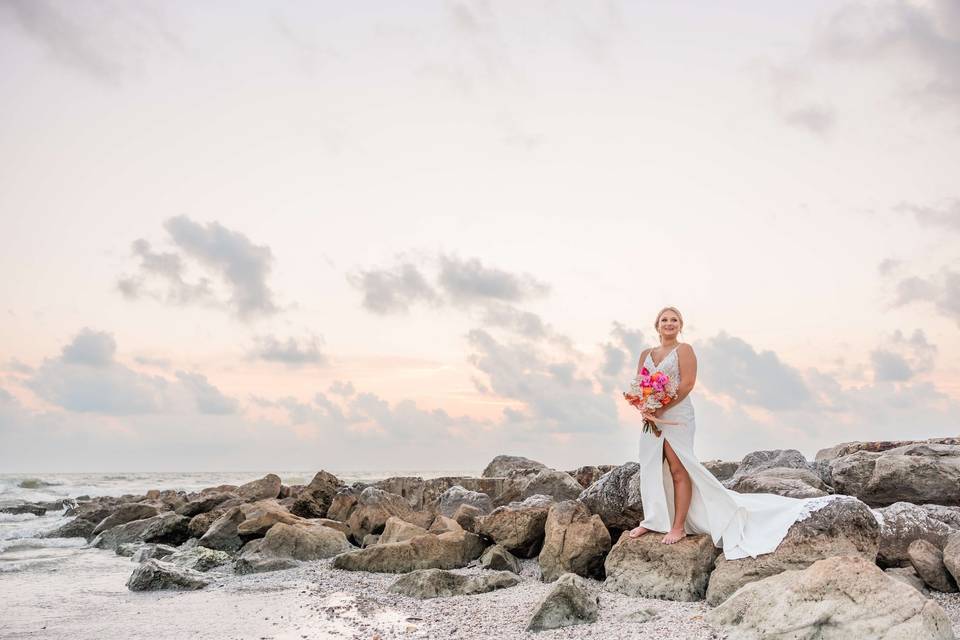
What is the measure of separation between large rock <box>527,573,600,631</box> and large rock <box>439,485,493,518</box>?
654 cm

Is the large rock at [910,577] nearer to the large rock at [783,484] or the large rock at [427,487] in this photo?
the large rock at [783,484]

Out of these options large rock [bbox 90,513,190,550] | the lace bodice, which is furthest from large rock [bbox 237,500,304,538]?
the lace bodice

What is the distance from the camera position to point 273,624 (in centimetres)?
715

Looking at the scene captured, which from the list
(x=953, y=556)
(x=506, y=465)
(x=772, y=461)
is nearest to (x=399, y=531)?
(x=772, y=461)

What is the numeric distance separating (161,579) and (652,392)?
21.8 feet

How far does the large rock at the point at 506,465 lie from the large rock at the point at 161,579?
9.13m

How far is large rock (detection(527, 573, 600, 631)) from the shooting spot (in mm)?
6266

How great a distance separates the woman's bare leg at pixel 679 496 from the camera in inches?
295

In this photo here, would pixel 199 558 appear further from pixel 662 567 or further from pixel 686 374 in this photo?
pixel 686 374

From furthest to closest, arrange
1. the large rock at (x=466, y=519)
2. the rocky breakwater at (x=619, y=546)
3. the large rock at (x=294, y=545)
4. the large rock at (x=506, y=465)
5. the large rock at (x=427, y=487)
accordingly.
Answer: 1. the large rock at (x=506, y=465)
2. the large rock at (x=427, y=487)
3. the large rock at (x=466, y=519)
4. the large rock at (x=294, y=545)
5. the rocky breakwater at (x=619, y=546)

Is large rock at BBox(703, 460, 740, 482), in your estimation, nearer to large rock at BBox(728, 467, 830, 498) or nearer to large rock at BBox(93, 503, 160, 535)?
large rock at BBox(728, 467, 830, 498)

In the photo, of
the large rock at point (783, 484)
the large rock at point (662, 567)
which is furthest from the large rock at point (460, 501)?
the large rock at point (662, 567)

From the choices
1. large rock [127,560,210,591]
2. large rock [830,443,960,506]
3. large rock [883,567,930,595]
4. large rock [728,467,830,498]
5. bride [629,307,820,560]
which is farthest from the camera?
large rock [127,560,210,591]

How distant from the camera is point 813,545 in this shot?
261 inches
